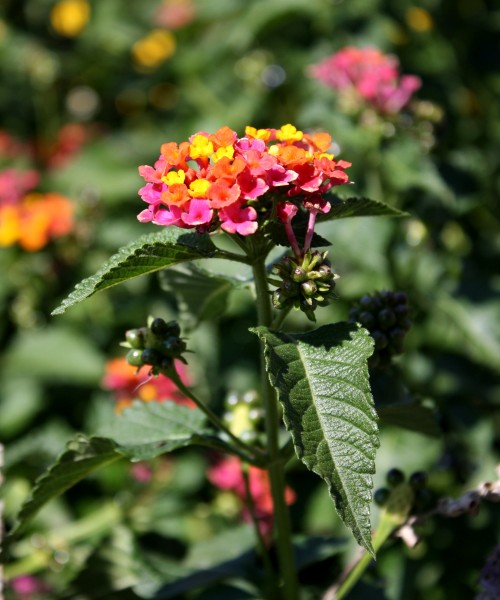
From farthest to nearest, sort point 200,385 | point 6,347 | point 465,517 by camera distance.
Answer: point 6,347, point 200,385, point 465,517

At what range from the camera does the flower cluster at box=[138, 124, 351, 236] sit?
82 centimetres

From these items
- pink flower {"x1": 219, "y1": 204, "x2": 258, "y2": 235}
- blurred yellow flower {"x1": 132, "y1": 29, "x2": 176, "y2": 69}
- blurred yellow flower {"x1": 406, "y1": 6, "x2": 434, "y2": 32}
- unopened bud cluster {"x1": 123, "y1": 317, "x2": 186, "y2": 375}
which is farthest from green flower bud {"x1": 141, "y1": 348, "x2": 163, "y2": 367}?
blurred yellow flower {"x1": 132, "y1": 29, "x2": 176, "y2": 69}

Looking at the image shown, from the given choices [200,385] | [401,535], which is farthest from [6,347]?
[401,535]

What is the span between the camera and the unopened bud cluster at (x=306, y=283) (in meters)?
0.86

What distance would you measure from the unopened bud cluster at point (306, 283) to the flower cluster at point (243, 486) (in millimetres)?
745

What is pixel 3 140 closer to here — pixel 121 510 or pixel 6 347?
pixel 6 347

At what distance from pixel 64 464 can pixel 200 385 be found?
0.97m

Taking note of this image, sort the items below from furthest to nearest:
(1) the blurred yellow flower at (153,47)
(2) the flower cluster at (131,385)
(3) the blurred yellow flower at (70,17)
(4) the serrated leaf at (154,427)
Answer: (3) the blurred yellow flower at (70,17)
(1) the blurred yellow flower at (153,47)
(2) the flower cluster at (131,385)
(4) the serrated leaf at (154,427)

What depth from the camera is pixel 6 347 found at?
7.26ft

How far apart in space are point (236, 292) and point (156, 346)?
0.93 metres

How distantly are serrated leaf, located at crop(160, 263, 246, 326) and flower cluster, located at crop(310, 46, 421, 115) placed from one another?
0.80 metres

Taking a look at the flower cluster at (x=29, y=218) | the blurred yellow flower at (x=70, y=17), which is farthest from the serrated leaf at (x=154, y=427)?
the blurred yellow flower at (x=70, y=17)

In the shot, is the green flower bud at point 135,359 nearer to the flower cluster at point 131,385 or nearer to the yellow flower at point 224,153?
the yellow flower at point 224,153

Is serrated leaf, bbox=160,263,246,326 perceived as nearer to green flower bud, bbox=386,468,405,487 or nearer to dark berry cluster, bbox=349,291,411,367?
dark berry cluster, bbox=349,291,411,367
